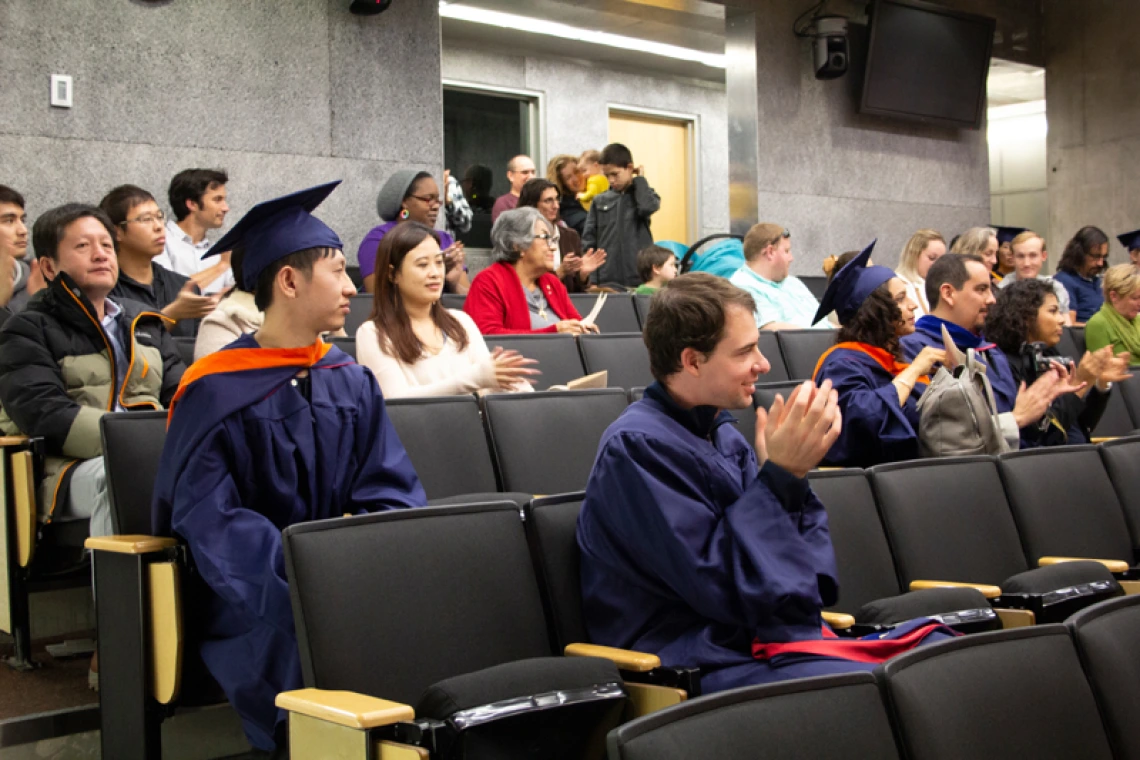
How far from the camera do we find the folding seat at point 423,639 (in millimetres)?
1702

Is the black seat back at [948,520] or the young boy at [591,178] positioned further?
the young boy at [591,178]

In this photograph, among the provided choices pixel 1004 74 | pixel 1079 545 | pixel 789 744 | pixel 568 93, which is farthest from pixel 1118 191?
pixel 789 744

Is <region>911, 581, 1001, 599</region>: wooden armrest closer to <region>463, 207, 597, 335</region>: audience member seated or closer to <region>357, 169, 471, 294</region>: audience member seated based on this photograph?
<region>463, 207, 597, 335</region>: audience member seated

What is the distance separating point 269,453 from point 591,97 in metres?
8.99

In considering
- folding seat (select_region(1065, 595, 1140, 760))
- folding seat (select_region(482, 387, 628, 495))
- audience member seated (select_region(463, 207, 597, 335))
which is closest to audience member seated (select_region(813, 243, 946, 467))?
folding seat (select_region(482, 387, 628, 495))

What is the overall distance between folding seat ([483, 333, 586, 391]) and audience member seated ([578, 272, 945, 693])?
2319 mm

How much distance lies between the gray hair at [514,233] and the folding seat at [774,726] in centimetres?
385

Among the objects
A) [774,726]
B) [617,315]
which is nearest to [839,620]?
[774,726]

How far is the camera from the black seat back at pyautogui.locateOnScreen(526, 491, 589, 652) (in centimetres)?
217

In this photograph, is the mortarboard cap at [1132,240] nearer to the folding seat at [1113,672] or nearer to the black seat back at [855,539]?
the black seat back at [855,539]

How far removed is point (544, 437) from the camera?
137 inches

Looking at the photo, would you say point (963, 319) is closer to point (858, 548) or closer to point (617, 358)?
point (617, 358)

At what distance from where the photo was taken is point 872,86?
9.12m

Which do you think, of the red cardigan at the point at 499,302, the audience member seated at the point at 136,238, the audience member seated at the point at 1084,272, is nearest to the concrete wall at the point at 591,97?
the audience member seated at the point at 1084,272
